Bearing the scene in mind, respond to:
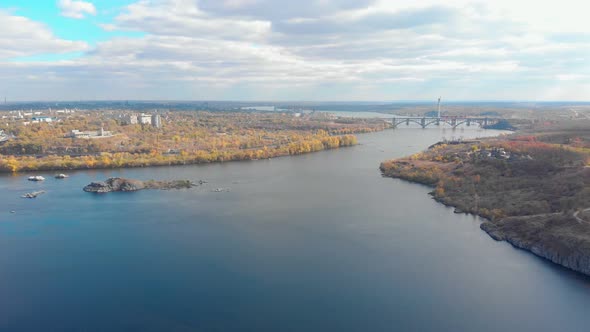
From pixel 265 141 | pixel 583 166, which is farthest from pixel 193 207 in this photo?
pixel 265 141

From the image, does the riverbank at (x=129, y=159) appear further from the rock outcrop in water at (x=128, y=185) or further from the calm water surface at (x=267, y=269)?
the calm water surface at (x=267, y=269)

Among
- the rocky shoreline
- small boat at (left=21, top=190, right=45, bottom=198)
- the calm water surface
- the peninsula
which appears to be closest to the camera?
the calm water surface

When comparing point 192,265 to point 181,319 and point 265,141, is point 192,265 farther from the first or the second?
point 265,141

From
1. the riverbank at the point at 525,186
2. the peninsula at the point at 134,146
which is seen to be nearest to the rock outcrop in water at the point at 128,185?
the peninsula at the point at 134,146

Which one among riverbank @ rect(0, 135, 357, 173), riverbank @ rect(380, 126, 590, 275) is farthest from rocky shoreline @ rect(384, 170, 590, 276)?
riverbank @ rect(0, 135, 357, 173)

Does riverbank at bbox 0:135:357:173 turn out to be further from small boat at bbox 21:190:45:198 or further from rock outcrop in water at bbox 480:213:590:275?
rock outcrop in water at bbox 480:213:590:275

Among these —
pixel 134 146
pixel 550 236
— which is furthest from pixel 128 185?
pixel 550 236

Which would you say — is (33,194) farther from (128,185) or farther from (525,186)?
(525,186)
